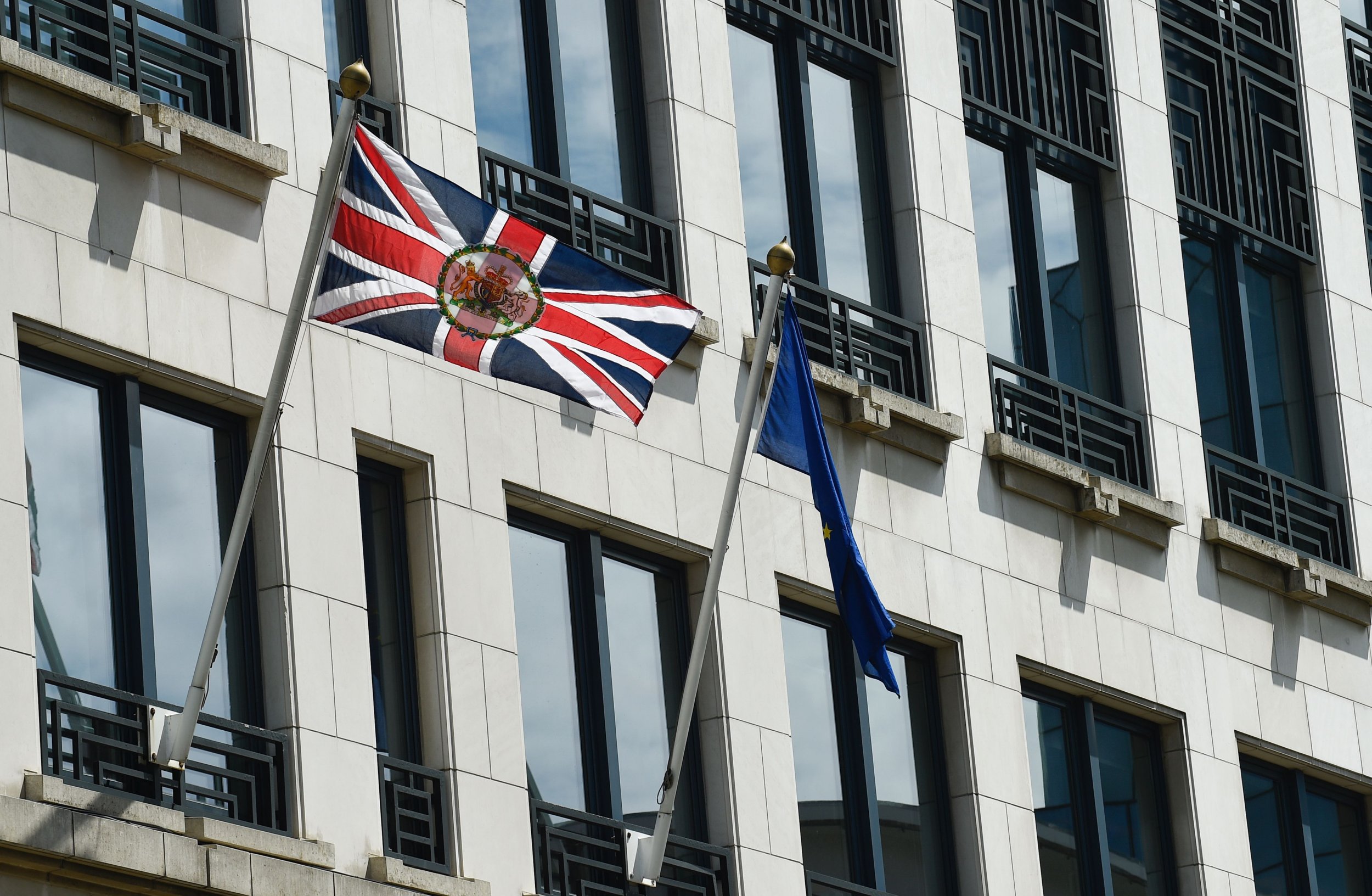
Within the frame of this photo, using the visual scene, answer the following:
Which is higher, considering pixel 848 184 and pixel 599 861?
pixel 848 184

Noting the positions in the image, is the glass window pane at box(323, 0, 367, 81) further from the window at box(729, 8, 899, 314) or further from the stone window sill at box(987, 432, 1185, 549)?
the stone window sill at box(987, 432, 1185, 549)

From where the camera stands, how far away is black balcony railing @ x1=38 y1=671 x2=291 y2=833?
1958 cm

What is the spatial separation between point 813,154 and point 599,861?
7706mm

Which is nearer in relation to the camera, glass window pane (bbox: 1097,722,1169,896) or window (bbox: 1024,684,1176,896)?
window (bbox: 1024,684,1176,896)

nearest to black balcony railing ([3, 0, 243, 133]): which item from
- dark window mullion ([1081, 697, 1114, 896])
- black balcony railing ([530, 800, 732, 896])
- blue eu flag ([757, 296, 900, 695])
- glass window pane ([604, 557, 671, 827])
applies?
blue eu flag ([757, 296, 900, 695])

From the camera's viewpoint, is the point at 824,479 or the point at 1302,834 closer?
the point at 824,479

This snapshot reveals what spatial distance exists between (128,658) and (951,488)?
9496 millimetres

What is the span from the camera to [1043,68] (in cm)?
3114

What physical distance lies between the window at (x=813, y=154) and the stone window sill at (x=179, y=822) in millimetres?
8701

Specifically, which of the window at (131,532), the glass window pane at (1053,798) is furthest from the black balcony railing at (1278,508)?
the window at (131,532)

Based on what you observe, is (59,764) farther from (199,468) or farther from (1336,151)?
(1336,151)

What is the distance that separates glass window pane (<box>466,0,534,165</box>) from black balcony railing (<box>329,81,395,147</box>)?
4.95 feet

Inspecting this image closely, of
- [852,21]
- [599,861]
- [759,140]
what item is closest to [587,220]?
[759,140]

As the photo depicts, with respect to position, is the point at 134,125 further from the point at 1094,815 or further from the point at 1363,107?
the point at 1363,107
